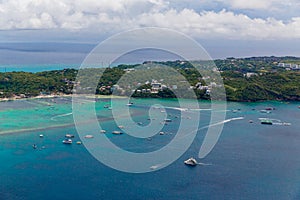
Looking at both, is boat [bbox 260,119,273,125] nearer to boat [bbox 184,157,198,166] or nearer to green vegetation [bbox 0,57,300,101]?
green vegetation [bbox 0,57,300,101]

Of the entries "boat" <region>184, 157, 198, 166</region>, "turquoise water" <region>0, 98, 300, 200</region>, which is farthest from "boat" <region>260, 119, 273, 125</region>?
"boat" <region>184, 157, 198, 166</region>

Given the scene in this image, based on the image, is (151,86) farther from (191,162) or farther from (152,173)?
(152,173)

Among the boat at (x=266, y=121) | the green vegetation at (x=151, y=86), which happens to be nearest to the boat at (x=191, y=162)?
the boat at (x=266, y=121)

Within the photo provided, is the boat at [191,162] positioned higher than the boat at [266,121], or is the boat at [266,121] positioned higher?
the boat at [266,121]

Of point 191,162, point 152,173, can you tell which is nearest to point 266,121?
point 191,162

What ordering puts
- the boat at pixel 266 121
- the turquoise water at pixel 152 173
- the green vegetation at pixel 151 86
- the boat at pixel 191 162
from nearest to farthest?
the turquoise water at pixel 152 173, the boat at pixel 191 162, the boat at pixel 266 121, the green vegetation at pixel 151 86

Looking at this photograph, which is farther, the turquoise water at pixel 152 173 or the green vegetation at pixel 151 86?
the green vegetation at pixel 151 86

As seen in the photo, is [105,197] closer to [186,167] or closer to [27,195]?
[27,195]

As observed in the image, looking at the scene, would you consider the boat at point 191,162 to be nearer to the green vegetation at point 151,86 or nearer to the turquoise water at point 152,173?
the turquoise water at point 152,173

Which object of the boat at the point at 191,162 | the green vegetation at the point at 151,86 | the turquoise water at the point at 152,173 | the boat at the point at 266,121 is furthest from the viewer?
the green vegetation at the point at 151,86
